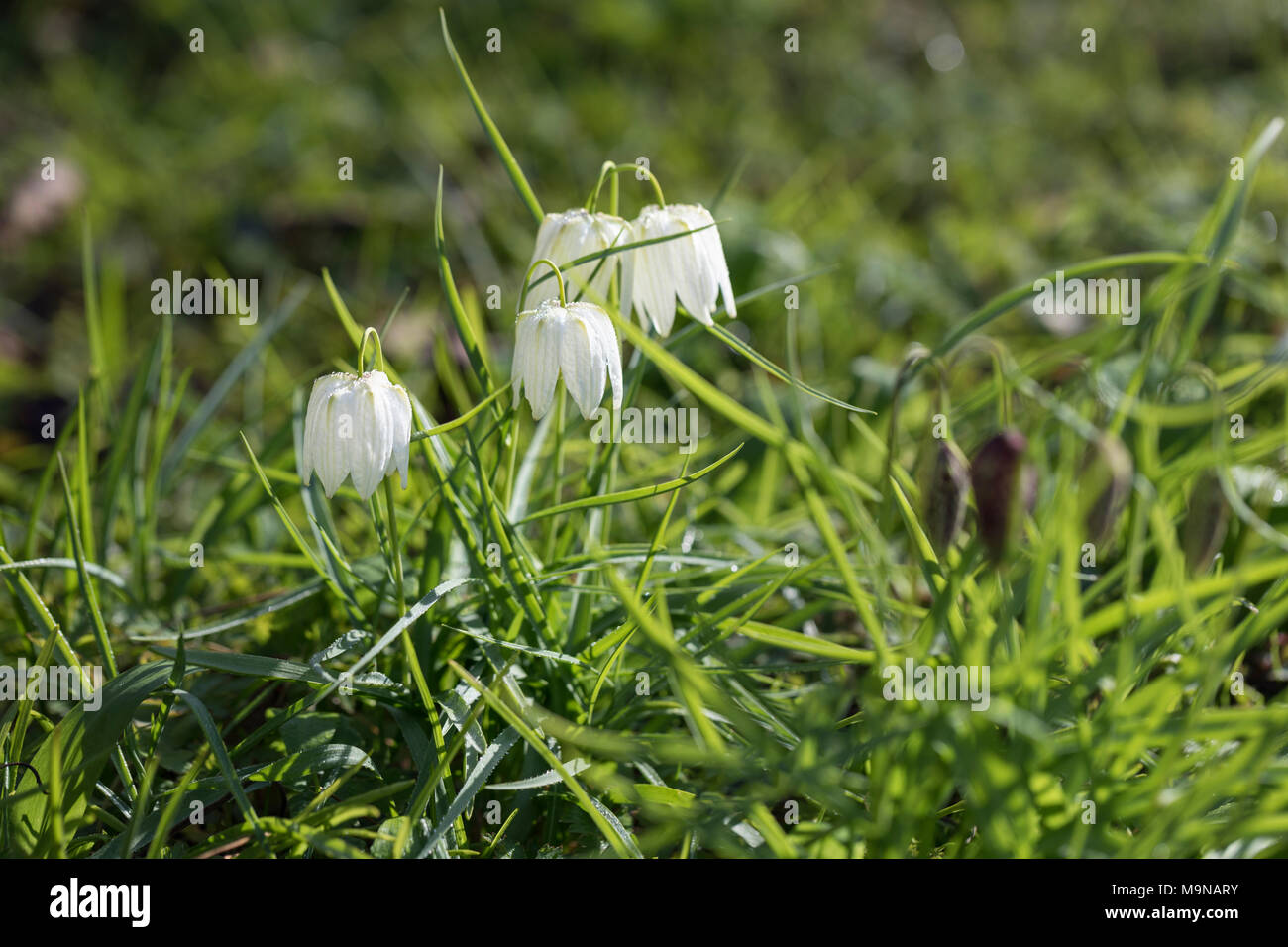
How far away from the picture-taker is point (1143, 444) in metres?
1.22

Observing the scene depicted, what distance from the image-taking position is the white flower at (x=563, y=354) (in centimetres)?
123

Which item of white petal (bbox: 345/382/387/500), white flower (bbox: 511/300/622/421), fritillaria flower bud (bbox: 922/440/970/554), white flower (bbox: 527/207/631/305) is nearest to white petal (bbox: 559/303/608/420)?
white flower (bbox: 511/300/622/421)

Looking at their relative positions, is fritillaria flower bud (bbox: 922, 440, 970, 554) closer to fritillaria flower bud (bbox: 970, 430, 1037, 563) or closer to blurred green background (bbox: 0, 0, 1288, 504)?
fritillaria flower bud (bbox: 970, 430, 1037, 563)

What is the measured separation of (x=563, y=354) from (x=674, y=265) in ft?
0.81

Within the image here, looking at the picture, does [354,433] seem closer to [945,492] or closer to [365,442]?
[365,442]

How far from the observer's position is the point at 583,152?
12.3ft

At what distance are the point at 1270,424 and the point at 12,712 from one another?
2363 millimetres

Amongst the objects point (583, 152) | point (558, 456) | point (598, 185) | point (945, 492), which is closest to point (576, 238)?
point (598, 185)

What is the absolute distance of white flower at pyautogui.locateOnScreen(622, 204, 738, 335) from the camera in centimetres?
136

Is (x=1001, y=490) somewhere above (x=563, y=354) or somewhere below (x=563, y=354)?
below

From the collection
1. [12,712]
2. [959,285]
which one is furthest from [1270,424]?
[12,712]

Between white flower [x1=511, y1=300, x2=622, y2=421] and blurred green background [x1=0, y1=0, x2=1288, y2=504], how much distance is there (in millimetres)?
948

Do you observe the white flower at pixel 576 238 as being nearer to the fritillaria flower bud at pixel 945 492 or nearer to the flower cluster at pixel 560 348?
the flower cluster at pixel 560 348
